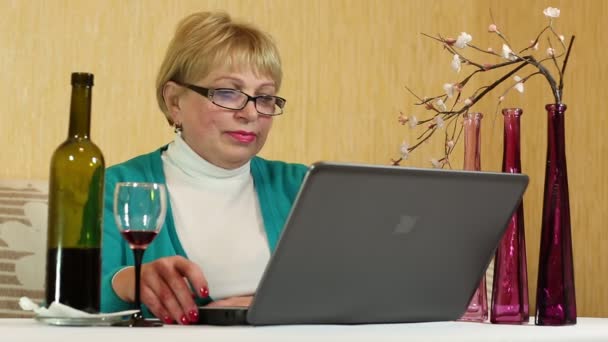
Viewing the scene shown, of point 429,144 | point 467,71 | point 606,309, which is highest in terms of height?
point 467,71

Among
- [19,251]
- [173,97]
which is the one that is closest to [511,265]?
[173,97]

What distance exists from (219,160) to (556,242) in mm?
915

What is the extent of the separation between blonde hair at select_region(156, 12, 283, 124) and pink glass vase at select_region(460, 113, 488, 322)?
0.76 meters

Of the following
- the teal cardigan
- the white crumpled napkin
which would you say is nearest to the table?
the white crumpled napkin

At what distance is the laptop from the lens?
3.52ft

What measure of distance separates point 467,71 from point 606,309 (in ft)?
3.00

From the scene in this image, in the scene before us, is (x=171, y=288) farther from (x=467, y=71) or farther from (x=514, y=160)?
(x=467, y=71)

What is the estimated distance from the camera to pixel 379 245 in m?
1.13

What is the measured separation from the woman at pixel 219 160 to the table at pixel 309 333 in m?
0.82

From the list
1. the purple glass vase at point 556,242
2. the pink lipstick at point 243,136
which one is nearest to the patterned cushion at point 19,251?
the pink lipstick at point 243,136

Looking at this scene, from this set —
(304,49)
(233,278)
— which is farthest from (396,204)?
(304,49)

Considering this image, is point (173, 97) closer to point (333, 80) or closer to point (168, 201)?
point (168, 201)

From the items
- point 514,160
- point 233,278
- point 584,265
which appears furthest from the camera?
point 584,265

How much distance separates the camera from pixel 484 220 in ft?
4.02
